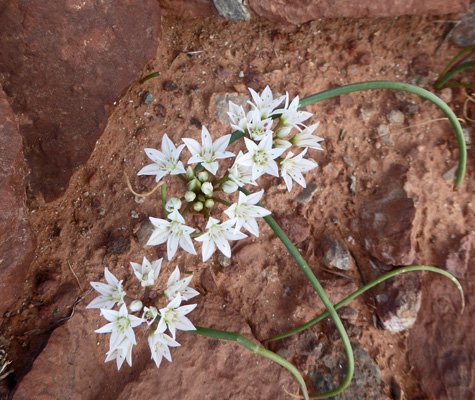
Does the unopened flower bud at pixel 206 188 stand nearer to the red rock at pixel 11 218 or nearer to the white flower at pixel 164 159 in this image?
the white flower at pixel 164 159

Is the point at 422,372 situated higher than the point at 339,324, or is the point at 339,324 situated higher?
the point at 339,324

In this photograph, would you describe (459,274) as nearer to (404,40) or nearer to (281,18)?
(404,40)

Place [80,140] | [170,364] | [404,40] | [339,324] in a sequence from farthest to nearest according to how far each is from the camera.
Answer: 1. [404,40]
2. [80,140]
3. [170,364]
4. [339,324]

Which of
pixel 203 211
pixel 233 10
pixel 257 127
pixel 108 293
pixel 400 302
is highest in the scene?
pixel 233 10

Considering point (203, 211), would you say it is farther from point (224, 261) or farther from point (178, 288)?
point (224, 261)

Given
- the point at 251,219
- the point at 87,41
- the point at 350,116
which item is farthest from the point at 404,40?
the point at 87,41

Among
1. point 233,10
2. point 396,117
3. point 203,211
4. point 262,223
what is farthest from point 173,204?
point 396,117

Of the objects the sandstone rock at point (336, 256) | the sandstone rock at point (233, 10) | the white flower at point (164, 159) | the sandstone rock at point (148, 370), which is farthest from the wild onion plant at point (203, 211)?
the sandstone rock at point (233, 10)
